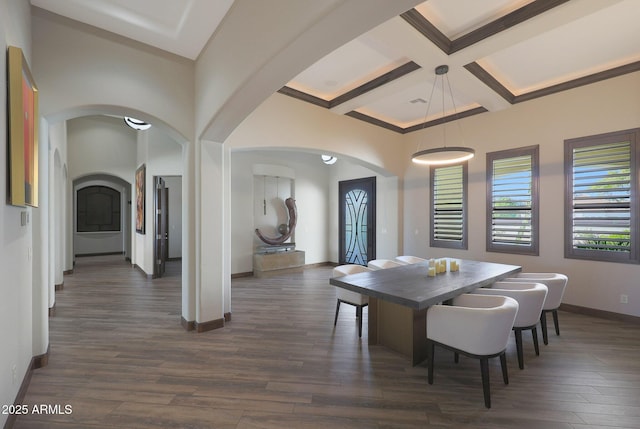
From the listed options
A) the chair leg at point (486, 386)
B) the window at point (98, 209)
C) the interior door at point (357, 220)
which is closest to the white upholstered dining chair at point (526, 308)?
the chair leg at point (486, 386)

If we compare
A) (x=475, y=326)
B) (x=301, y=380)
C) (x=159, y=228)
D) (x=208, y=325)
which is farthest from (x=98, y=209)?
(x=475, y=326)

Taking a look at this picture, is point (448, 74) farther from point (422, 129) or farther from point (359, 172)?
point (359, 172)

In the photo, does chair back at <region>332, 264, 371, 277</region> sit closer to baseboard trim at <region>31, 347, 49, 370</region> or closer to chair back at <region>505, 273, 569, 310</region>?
chair back at <region>505, 273, 569, 310</region>

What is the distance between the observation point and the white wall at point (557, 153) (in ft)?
13.0

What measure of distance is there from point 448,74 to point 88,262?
411 inches

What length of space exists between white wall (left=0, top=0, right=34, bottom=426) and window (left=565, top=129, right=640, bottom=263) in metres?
6.29

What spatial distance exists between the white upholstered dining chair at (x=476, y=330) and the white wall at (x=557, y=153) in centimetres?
295

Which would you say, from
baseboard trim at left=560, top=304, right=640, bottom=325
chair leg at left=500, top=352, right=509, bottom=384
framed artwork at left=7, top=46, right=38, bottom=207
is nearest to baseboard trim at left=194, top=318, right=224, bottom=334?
framed artwork at left=7, top=46, right=38, bottom=207

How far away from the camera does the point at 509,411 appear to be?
2123mm

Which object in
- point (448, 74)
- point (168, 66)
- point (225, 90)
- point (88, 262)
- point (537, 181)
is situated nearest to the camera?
point (225, 90)

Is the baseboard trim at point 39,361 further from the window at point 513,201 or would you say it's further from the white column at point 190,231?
the window at point 513,201

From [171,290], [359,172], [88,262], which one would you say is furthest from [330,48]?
[88,262]

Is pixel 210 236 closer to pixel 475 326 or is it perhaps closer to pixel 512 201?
pixel 475 326

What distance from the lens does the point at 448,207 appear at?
5812 millimetres
